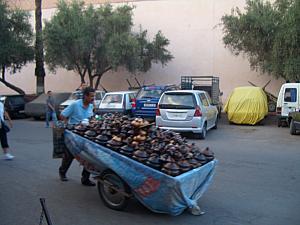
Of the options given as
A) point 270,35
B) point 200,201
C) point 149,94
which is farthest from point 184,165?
point 270,35

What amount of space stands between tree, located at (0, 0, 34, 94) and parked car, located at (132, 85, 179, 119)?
1069 cm

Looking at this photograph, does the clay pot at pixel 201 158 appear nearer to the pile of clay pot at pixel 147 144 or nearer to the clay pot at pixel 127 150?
the pile of clay pot at pixel 147 144

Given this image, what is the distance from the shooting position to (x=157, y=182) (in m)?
5.25

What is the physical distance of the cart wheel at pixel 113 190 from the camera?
5.72 metres

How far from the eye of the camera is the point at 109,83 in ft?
101

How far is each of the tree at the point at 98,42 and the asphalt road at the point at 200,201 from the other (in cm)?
1455

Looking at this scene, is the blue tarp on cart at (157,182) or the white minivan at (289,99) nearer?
the blue tarp on cart at (157,182)

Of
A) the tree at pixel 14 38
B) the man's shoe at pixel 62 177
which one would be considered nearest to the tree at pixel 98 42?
the tree at pixel 14 38

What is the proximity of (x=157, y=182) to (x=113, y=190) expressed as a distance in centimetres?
93

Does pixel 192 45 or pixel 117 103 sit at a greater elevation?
pixel 192 45

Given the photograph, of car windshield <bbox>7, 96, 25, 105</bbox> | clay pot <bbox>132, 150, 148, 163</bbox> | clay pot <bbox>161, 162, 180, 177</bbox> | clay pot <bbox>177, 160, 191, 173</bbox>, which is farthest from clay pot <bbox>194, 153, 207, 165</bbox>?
car windshield <bbox>7, 96, 25, 105</bbox>

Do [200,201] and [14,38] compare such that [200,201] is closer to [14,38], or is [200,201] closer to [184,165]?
[184,165]

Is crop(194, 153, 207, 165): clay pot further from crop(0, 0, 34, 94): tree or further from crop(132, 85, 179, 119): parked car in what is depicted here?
crop(0, 0, 34, 94): tree

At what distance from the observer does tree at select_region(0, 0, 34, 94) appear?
82.4 feet
